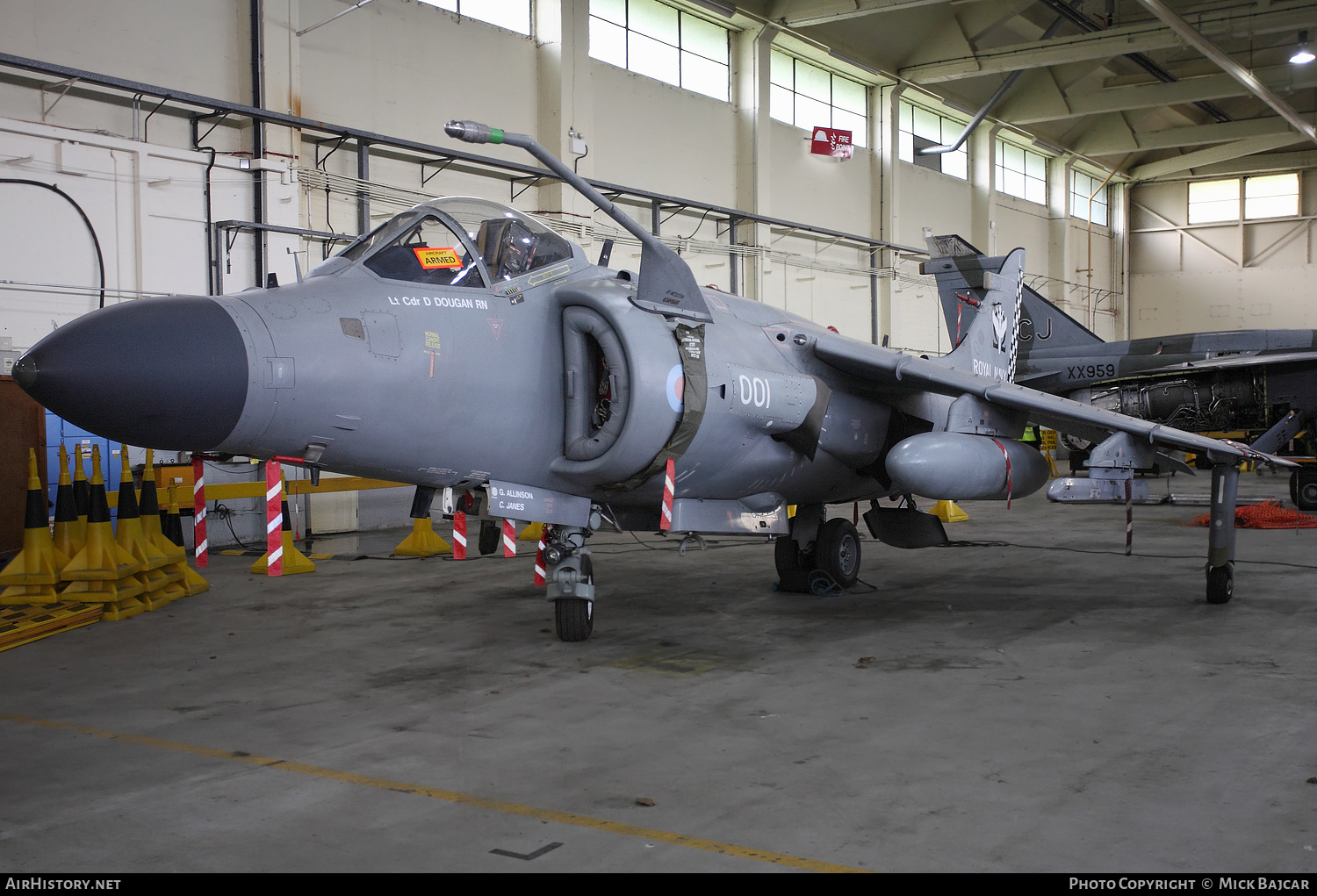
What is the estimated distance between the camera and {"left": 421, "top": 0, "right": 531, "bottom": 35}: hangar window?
14727mm

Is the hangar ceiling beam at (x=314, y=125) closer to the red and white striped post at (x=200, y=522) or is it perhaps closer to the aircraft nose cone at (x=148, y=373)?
the red and white striped post at (x=200, y=522)

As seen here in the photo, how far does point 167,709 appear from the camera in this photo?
16.3 ft

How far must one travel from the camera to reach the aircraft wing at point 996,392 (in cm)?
716

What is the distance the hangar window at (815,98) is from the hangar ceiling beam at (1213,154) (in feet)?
49.7

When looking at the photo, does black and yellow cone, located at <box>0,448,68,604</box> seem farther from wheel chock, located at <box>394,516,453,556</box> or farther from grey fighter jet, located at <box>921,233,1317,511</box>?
grey fighter jet, located at <box>921,233,1317,511</box>

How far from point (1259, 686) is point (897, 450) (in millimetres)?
2532

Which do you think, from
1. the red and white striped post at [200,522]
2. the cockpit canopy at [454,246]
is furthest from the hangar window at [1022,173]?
the cockpit canopy at [454,246]

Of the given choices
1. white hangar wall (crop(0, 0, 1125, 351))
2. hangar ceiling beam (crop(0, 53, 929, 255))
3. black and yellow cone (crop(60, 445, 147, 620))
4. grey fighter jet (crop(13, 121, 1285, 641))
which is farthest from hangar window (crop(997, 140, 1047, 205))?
black and yellow cone (crop(60, 445, 147, 620))

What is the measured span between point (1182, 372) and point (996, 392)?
1213 centimetres

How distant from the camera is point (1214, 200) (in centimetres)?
3581

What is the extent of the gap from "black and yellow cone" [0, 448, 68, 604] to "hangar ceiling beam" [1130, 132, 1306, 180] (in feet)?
110

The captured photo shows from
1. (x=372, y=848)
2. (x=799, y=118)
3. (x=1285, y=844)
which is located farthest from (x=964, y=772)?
(x=799, y=118)

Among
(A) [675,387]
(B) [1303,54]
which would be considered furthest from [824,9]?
(A) [675,387]
